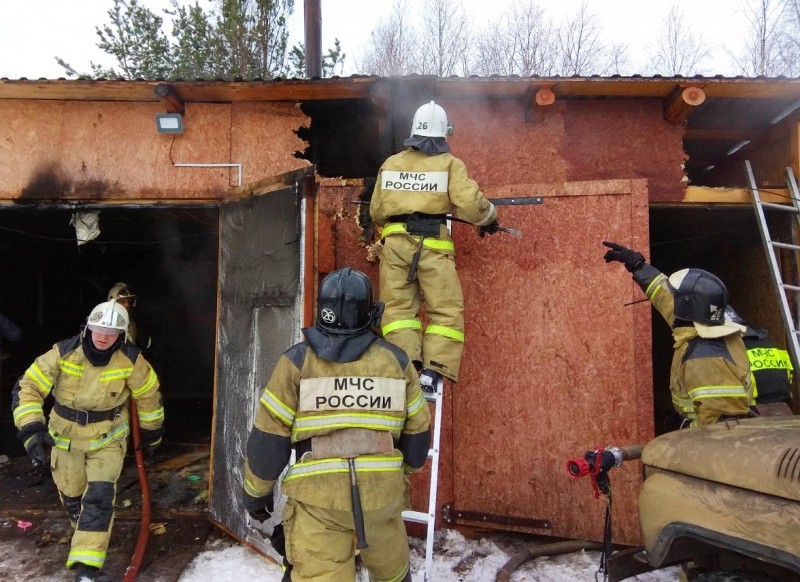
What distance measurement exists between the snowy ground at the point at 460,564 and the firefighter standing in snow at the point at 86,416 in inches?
32.1

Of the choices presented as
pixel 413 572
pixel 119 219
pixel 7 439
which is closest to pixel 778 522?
pixel 413 572

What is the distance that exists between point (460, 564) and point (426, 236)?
2499mm

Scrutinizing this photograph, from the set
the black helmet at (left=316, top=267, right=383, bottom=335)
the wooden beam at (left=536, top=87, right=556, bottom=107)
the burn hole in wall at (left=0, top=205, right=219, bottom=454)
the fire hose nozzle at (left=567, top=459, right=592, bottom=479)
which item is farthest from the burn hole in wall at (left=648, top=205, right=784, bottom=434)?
the burn hole in wall at (left=0, top=205, right=219, bottom=454)

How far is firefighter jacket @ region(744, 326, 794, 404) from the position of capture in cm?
371

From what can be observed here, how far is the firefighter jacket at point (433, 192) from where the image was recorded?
11.7 ft

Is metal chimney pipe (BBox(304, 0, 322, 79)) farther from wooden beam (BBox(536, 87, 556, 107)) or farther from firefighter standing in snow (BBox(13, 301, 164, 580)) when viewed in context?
firefighter standing in snow (BBox(13, 301, 164, 580))

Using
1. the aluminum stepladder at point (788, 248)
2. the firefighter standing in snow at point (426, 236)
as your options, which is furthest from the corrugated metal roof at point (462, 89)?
the firefighter standing in snow at point (426, 236)

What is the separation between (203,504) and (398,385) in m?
3.84

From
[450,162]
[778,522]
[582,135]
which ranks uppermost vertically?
[582,135]

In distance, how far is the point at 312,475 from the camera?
94.5 inches

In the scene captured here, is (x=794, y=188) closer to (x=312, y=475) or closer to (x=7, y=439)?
(x=312, y=475)

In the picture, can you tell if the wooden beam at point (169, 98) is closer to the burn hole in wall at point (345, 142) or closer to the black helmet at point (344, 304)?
the burn hole in wall at point (345, 142)

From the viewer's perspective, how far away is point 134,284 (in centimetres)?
1048

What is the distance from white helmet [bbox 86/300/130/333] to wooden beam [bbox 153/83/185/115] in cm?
194
